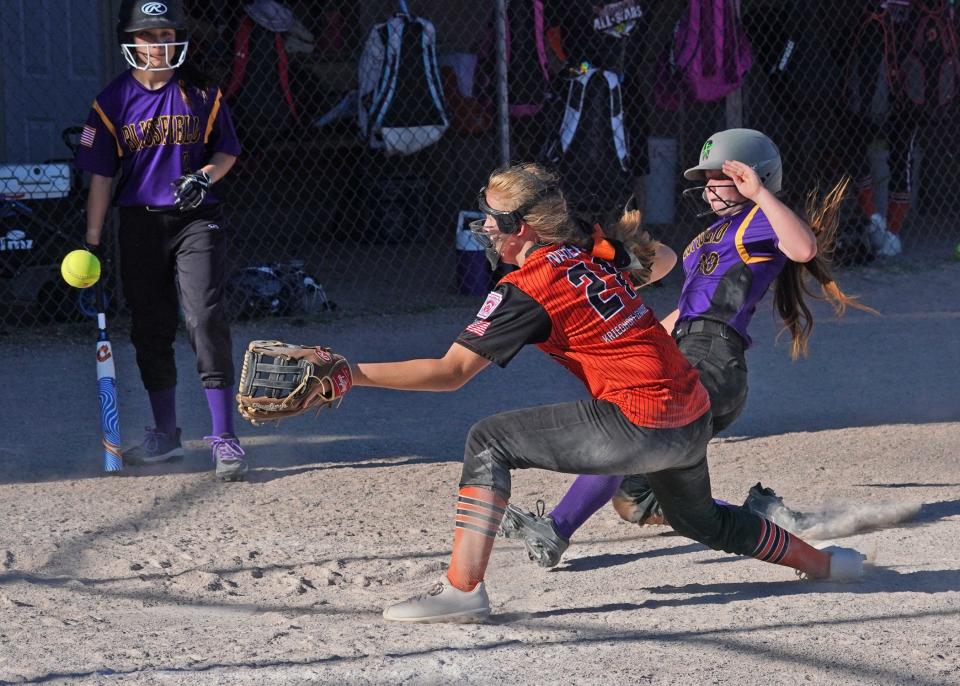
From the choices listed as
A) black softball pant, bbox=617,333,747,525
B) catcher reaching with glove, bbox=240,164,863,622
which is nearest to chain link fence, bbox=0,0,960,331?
black softball pant, bbox=617,333,747,525

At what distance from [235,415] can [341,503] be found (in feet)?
5.03

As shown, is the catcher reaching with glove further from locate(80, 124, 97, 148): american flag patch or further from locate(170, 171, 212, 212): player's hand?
locate(80, 124, 97, 148): american flag patch

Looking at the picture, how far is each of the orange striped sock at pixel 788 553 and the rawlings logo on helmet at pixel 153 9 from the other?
3059 millimetres

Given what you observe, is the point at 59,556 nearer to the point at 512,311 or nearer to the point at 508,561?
the point at 508,561

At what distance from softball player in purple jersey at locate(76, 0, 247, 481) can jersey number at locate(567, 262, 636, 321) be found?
217cm

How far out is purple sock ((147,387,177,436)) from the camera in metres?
5.41

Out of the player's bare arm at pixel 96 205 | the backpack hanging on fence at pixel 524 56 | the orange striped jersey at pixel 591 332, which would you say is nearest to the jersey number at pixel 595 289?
the orange striped jersey at pixel 591 332

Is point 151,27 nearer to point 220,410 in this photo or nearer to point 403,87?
point 220,410

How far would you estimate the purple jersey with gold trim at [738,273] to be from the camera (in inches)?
170

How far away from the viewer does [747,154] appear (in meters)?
4.41

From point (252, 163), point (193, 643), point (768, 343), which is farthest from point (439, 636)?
point (252, 163)

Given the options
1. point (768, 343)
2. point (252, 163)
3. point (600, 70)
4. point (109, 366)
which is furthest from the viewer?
point (252, 163)

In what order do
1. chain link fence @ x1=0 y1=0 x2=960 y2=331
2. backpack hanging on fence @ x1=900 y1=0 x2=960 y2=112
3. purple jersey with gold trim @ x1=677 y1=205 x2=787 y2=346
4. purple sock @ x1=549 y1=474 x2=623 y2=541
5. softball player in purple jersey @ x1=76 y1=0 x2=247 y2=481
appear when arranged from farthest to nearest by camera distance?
backpack hanging on fence @ x1=900 y1=0 x2=960 y2=112
chain link fence @ x1=0 y1=0 x2=960 y2=331
softball player in purple jersey @ x1=76 y1=0 x2=247 y2=481
purple jersey with gold trim @ x1=677 y1=205 x2=787 y2=346
purple sock @ x1=549 y1=474 x2=623 y2=541

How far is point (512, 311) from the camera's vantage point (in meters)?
3.40
